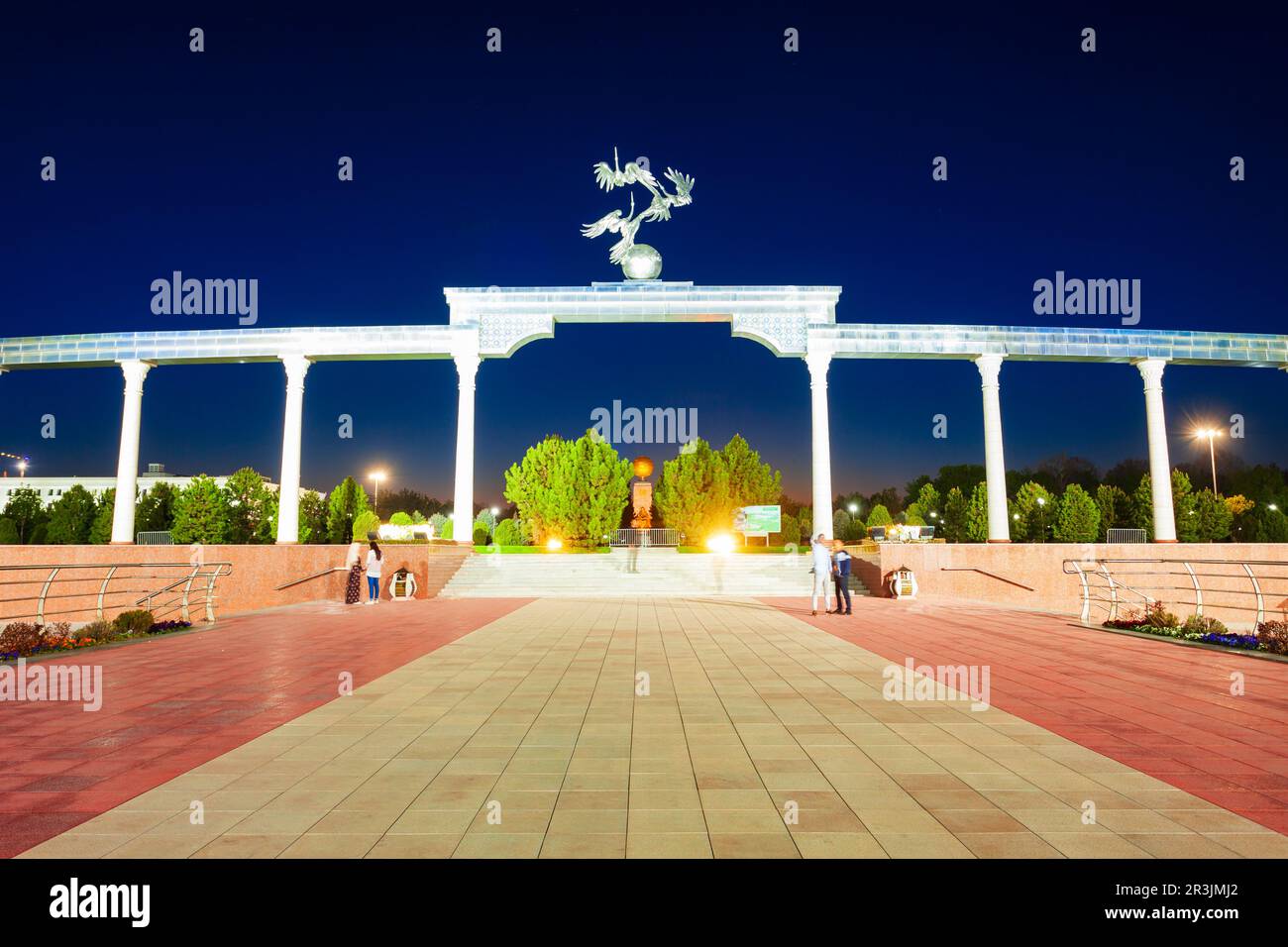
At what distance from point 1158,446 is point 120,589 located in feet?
119

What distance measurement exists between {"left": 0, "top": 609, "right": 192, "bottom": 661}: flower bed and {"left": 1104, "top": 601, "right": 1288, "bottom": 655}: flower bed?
19.8 m

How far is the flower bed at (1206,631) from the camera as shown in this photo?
11.7 meters

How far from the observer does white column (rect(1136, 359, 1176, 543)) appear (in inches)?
1116

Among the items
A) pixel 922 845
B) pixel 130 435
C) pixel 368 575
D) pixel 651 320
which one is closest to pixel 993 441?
pixel 651 320

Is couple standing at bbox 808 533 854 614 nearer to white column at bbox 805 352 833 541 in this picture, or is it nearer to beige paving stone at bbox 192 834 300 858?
white column at bbox 805 352 833 541

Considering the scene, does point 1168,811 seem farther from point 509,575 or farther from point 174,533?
point 174,533

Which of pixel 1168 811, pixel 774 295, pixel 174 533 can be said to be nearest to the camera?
pixel 1168 811

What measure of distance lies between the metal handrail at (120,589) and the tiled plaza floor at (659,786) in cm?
774

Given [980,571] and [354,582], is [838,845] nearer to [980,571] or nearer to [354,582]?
[354,582]

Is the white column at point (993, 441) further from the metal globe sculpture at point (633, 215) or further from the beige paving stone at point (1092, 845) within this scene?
the beige paving stone at point (1092, 845)
